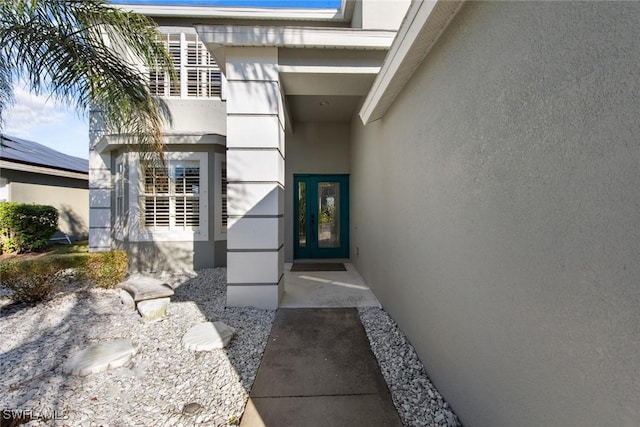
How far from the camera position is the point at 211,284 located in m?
5.54

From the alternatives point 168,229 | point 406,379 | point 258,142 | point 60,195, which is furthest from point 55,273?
point 60,195

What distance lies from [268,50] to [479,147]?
11.9 feet

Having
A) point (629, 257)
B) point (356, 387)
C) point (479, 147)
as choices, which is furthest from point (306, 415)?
A: point (479, 147)

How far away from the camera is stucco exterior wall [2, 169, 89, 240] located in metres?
9.93

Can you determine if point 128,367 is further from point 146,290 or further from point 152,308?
point 146,290

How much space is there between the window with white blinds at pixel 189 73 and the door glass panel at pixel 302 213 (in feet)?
10.7

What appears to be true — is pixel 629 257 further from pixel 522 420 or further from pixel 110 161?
pixel 110 161

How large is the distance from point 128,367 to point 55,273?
9.54 feet

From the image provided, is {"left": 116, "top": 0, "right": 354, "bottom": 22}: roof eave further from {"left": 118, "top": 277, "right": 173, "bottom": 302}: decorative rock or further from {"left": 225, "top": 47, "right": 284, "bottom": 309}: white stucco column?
{"left": 118, "top": 277, "right": 173, "bottom": 302}: decorative rock

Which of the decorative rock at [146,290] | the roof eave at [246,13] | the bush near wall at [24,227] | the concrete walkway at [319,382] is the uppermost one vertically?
the roof eave at [246,13]

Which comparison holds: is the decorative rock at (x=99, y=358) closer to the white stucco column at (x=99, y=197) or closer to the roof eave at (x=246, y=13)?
the white stucco column at (x=99, y=197)

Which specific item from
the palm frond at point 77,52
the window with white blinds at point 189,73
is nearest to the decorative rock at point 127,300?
the palm frond at point 77,52

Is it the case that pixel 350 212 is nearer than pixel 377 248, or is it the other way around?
pixel 377 248

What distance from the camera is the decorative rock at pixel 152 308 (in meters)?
3.82
